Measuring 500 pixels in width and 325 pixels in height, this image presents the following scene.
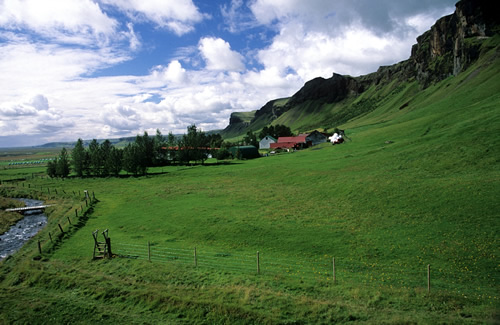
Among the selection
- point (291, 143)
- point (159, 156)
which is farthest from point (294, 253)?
point (291, 143)

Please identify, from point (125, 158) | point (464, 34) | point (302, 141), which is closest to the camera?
point (125, 158)

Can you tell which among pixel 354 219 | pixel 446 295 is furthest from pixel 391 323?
Answer: pixel 354 219

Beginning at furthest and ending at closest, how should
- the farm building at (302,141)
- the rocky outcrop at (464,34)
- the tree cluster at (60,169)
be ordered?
1. the rocky outcrop at (464,34)
2. the farm building at (302,141)
3. the tree cluster at (60,169)

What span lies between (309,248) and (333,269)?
23.1ft

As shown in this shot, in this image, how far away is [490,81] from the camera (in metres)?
97.2

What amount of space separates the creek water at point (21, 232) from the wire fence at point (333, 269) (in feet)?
55.8

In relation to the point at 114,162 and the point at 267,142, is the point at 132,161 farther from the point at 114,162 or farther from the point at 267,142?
the point at 267,142

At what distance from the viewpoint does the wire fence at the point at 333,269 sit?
19781mm

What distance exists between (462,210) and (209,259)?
27.4 m

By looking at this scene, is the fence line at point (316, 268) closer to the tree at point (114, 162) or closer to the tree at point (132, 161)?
the tree at point (132, 161)

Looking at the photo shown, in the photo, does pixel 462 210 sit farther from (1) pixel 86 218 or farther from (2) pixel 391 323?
(1) pixel 86 218

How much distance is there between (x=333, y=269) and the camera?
67.2ft

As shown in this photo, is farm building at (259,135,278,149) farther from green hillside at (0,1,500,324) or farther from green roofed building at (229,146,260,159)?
green hillside at (0,1,500,324)

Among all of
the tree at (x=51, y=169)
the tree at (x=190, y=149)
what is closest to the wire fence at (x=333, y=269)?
the tree at (x=190, y=149)
